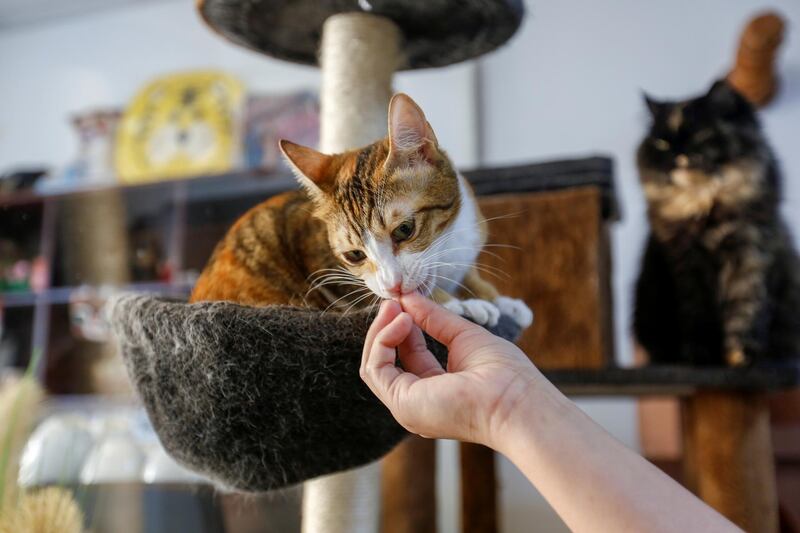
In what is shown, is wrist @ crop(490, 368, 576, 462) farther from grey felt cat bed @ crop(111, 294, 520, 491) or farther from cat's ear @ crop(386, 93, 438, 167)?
cat's ear @ crop(386, 93, 438, 167)

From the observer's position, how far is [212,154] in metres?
2.09

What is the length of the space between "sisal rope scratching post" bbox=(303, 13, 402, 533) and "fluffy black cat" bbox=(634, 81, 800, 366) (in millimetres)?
618

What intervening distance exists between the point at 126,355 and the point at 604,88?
4.14 ft

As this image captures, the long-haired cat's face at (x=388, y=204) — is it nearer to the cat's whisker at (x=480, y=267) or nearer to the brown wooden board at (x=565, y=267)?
the cat's whisker at (x=480, y=267)

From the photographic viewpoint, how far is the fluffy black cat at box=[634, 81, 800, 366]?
1.13 metres

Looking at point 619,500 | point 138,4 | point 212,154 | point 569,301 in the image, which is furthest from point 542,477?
point 138,4

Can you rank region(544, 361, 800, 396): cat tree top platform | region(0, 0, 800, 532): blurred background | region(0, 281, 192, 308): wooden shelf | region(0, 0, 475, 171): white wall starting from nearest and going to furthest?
region(544, 361, 800, 396): cat tree top platform, region(0, 0, 800, 532): blurred background, region(0, 281, 192, 308): wooden shelf, region(0, 0, 475, 171): white wall

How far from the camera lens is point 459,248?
23.9 inches

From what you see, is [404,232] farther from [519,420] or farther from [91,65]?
[91,65]

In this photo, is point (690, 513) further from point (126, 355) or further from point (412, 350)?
point (126, 355)

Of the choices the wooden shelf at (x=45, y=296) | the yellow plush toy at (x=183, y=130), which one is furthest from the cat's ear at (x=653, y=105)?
the wooden shelf at (x=45, y=296)

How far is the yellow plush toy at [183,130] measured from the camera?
2090 mm

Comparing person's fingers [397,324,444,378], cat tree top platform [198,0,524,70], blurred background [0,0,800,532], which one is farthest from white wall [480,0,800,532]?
person's fingers [397,324,444,378]

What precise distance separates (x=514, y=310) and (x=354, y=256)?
0.50ft
